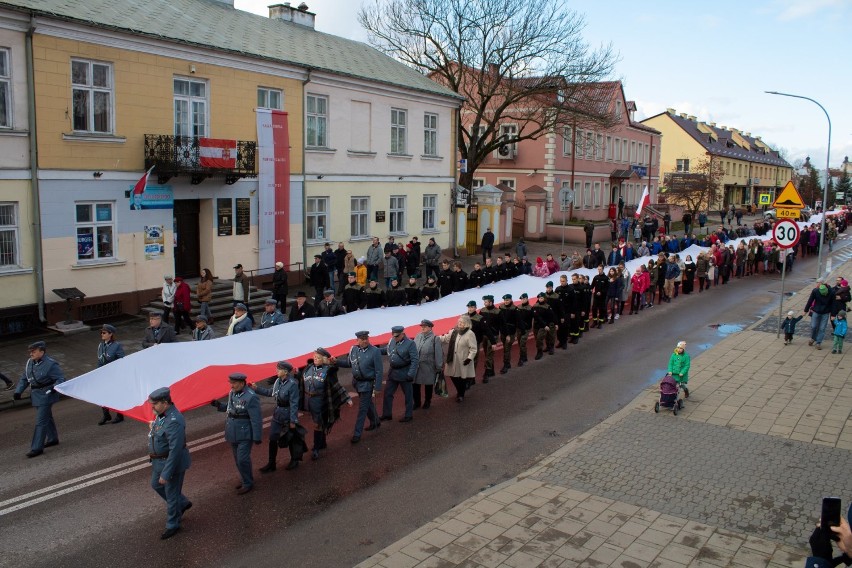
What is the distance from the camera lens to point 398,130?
1199 inches

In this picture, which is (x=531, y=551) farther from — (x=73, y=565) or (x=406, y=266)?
(x=406, y=266)

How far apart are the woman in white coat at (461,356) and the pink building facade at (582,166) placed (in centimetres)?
2834

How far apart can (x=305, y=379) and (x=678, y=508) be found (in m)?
5.37

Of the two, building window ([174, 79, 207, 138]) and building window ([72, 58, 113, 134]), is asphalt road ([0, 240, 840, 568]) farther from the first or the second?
building window ([174, 79, 207, 138])

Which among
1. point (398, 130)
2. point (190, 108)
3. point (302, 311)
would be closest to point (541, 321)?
point (302, 311)

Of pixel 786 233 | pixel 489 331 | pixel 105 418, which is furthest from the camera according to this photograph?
pixel 786 233

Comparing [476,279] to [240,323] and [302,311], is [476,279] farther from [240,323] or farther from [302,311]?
[240,323]

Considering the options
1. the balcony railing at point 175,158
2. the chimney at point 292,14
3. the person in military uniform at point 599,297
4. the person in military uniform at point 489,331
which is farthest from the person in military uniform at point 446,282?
the chimney at point 292,14

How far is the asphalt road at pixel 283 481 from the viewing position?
805cm

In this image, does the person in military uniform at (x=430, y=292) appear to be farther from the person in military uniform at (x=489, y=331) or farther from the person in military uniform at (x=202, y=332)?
the person in military uniform at (x=202, y=332)

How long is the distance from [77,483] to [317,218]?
17.8m

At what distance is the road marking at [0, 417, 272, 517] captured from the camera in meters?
9.09

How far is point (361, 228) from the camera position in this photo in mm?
28984

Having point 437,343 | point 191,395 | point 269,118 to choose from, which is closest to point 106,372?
point 191,395
